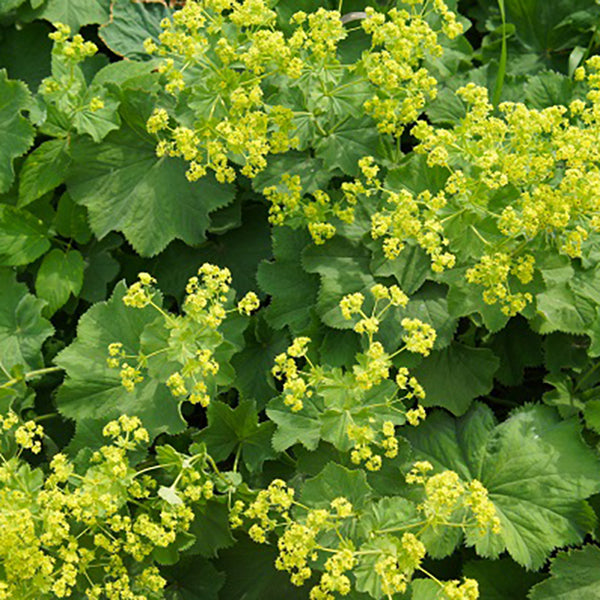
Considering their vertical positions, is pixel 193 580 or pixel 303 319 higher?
pixel 303 319

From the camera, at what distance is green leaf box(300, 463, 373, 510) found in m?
2.65

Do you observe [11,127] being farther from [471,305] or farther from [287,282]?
[471,305]

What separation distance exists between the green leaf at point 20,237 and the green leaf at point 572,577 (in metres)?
2.31

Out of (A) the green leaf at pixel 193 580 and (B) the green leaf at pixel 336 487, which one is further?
(A) the green leaf at pixel 193 580

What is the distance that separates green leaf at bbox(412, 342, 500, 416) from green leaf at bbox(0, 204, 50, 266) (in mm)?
1630

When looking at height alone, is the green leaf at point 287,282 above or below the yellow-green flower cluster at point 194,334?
below

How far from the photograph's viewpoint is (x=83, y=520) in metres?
2.70

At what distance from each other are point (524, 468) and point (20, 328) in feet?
6.61

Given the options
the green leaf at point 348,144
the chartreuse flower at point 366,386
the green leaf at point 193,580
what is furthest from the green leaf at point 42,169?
the green leaf at point 193,580

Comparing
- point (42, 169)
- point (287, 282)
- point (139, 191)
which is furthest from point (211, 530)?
point (42, 169)

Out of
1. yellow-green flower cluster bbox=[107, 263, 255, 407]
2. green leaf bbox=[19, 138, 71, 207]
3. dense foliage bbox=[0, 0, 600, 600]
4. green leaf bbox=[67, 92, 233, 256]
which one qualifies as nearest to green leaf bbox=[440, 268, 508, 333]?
dense foliage bbox=[0, 0, 600, 600]

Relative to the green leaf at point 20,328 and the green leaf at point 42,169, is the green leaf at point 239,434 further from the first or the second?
the green leaf at point 42,169

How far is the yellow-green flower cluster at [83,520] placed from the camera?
2.51m

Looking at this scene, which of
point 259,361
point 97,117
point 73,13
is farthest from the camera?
point 73,13
